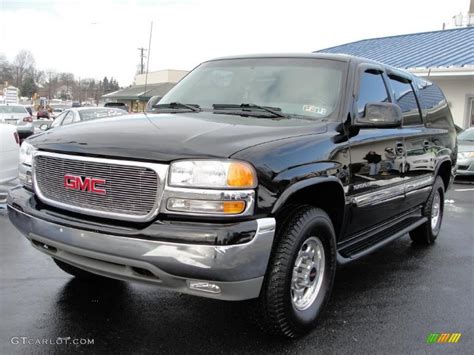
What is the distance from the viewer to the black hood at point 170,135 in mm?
2852

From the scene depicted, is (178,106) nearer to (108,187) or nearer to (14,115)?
(108,187)

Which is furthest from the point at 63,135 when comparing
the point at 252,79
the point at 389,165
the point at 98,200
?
the point at 389,165

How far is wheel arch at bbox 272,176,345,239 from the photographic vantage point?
3004 millimetres

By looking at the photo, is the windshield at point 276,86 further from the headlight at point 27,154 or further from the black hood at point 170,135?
the headlight at point 27,154

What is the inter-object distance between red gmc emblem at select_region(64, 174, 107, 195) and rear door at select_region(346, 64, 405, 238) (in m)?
1.82

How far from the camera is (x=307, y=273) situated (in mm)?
3408

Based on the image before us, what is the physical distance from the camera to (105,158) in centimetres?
295

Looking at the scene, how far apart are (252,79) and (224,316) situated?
6.43 ft

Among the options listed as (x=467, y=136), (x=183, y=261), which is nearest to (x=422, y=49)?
(x=467, y=136)

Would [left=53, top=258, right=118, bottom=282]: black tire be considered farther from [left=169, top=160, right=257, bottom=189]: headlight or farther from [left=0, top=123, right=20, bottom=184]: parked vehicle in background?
[left=0, top=123, right=20, bottom=184]: parked vehicle in background

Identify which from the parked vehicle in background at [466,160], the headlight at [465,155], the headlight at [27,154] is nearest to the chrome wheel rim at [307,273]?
the headlight at [27,154]

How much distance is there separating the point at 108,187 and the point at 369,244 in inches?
91.1

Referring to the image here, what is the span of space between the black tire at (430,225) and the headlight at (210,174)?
3.52 metres

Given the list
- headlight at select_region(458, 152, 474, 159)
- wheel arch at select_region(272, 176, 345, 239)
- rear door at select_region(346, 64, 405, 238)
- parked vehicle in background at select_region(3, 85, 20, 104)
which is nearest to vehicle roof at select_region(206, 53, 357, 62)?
rear door at select_region(346, 64, 405, 238)
